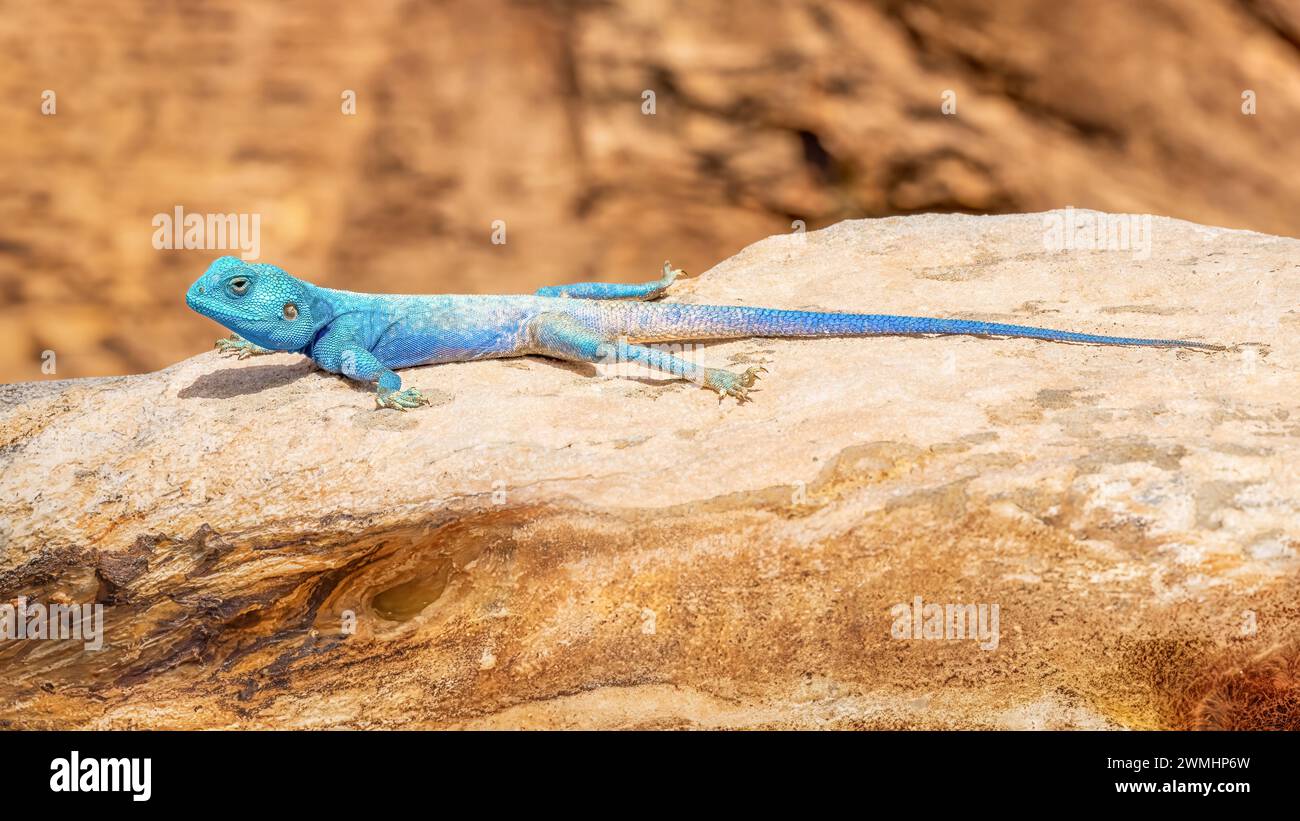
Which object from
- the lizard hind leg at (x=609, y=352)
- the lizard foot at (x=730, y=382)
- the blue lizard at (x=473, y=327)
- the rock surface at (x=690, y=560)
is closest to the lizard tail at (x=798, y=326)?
the blue lizard at (x=473, y=327)

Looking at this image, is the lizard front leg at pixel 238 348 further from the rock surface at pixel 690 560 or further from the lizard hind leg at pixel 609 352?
the lizard hind leg at pixel 609 352

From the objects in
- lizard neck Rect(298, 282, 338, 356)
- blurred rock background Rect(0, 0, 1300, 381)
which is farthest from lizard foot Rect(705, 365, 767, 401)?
blurred rock background Rect(0, 0, 1300, 381)

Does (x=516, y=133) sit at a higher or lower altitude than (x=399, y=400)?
higher

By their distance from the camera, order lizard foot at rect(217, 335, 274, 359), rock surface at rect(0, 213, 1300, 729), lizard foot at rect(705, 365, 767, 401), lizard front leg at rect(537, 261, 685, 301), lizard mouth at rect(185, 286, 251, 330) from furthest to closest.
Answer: lizard front leg at rect(537, 261, 685, 301)
lizard foot at rect(217, 335, 274, 359)
lizard mouth at rect(185, 286, 251, 330)
lizard foot at rect(705, 365, 767, 401)
rock surface at rect(0, 213, 1300, 729)

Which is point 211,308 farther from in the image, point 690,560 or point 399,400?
point 690,560

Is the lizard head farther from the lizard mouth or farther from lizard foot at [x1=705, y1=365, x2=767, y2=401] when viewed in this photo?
lizard foot at [x1=705, y1=365, x2=767, y2=401]

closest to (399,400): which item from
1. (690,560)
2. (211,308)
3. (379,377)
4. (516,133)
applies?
(379,377)
